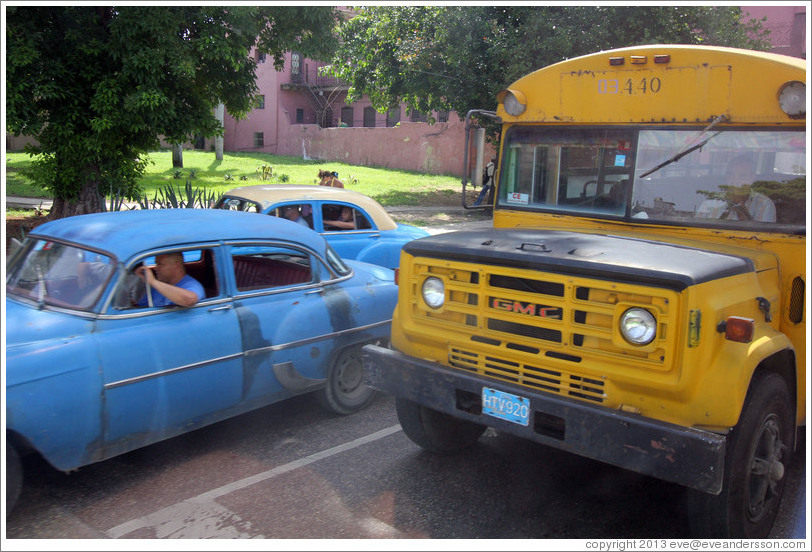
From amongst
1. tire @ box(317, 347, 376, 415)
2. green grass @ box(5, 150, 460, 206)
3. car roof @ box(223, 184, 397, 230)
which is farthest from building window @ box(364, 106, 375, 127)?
tire @ box(317, 347, 376, 415)

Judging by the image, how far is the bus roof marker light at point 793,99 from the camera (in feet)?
13.1

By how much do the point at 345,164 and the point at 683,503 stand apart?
31.2m

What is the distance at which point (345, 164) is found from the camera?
34375 mm

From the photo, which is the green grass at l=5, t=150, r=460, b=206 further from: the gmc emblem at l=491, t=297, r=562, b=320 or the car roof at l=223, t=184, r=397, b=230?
the gmc emblem at l=491, t=297, r=562, b=320

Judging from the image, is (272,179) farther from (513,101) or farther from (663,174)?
(663,174)

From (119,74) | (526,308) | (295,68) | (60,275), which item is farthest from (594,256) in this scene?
(295,68)

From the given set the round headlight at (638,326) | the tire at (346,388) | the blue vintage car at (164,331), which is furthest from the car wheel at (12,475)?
the round headlight at (638,326)

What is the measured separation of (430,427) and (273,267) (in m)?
1.93

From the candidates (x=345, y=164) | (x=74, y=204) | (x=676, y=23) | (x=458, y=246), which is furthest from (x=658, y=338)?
(x=345, y=164)

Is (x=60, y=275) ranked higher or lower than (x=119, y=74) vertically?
lower

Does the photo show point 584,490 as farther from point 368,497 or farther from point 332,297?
point 332,297

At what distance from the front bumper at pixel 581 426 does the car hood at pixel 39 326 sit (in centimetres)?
176

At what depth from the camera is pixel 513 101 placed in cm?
521

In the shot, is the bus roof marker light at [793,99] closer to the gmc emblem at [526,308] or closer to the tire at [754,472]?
the tire at [754,472]
